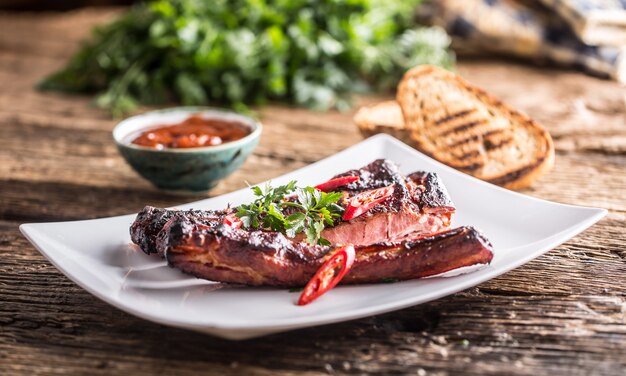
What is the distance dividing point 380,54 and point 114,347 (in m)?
3.90

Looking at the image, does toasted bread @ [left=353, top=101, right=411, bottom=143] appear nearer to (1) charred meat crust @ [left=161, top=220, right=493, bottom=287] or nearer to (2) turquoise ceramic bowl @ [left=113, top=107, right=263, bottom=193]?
(2) turquoise ceramic bowl @ [left=113, top=107, right=263, bottom=193]

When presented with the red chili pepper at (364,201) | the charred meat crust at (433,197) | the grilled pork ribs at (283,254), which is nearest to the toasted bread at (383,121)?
the charred meat crust at (433,197)

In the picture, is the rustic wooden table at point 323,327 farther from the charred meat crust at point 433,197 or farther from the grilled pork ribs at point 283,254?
the charred meat crust at point 433,197

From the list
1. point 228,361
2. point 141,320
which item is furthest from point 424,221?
point 141,320

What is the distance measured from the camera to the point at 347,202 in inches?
106

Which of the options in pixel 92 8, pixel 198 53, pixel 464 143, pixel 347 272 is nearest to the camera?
pixel 347 272

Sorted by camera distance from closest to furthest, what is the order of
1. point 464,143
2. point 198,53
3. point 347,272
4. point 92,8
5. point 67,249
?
point 347,272 → point 67,249 → point 464,143 → point 198,53 → point 92,8

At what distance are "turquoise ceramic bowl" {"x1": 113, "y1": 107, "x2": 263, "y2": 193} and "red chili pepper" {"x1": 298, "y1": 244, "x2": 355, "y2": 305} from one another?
132 centimetres

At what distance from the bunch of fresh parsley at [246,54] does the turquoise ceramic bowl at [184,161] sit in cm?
153

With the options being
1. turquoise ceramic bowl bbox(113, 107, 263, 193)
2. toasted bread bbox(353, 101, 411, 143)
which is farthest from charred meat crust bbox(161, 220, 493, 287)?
toasted bread bbox(353, 101, 411, 143)

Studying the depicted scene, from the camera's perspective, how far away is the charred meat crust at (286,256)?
237cm

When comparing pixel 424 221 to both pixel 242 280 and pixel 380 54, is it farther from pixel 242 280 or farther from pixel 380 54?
pixel 380 54

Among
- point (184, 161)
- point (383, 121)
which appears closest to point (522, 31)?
point (383, 121)

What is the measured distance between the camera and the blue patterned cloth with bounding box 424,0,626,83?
5898 mm
